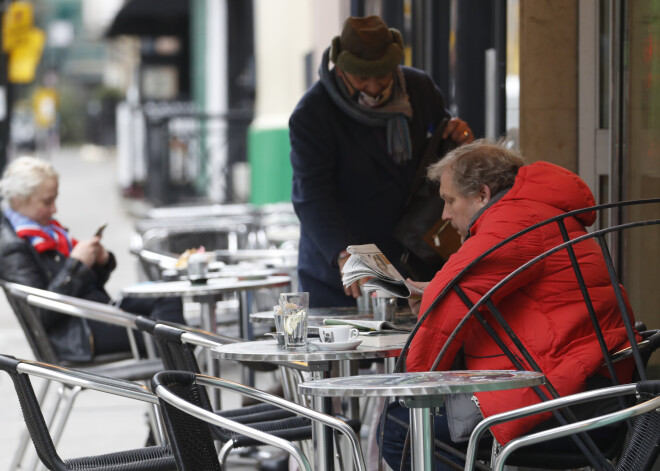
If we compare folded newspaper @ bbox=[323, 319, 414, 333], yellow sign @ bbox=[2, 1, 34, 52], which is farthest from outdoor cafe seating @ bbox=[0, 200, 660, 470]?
yellow sign @ bbox=[2, 1, 34, 52]

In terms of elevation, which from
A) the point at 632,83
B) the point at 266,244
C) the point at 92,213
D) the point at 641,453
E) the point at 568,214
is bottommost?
the point at 92,213

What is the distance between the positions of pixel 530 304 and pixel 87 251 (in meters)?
2.85

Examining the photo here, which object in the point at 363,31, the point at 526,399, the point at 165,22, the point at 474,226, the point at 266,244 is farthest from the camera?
the point at 165,22

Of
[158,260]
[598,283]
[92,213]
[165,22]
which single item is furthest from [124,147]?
[598,283]

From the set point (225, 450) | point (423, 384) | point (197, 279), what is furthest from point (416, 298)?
point (197, 279)

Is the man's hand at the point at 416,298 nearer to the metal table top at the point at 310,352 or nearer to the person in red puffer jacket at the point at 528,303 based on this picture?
the metal table top at the point at 310,352

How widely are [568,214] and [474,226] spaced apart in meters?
0.32

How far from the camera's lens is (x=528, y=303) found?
9.96 ft

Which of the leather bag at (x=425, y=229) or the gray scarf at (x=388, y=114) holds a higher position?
the gray scarf at (x=388, y=114)

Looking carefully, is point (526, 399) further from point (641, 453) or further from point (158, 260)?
point (158, 260)

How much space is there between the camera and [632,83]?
451 cm

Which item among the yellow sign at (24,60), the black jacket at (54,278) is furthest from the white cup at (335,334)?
the yellow sign at (24,60)

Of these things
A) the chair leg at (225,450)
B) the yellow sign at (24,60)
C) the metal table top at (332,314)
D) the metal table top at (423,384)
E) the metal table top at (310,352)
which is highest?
the yellow sign at (24,60)

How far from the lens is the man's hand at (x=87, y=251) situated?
210 inches
